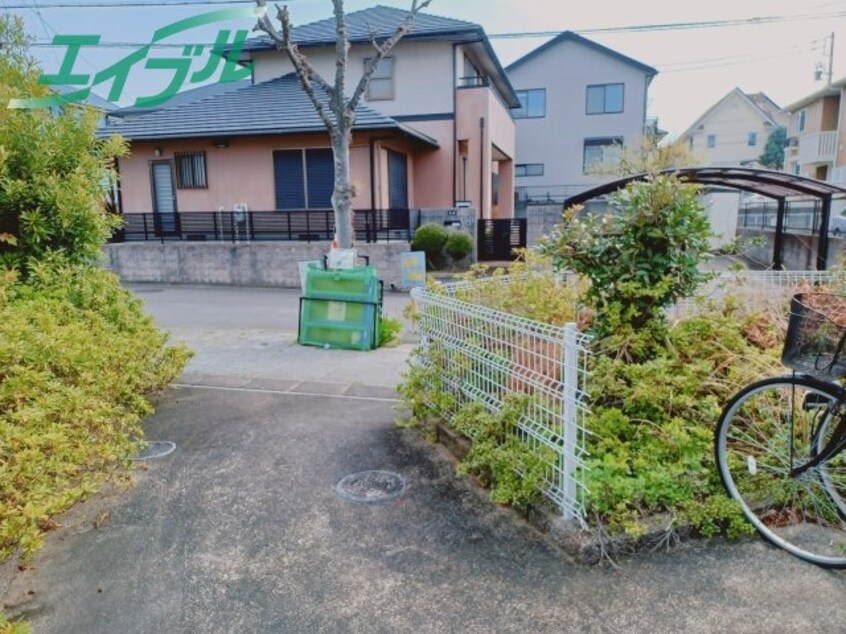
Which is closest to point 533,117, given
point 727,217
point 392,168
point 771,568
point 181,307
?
point 727,217

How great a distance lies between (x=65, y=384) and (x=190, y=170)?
12.3 meters

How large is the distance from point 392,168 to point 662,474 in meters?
12.7

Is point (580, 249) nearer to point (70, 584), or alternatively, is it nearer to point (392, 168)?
point (70, 584)

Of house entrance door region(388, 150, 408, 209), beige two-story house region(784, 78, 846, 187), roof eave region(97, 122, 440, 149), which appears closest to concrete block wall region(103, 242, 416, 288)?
roof eave region(97, 122, 440, 149)

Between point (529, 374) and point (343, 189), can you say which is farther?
point (343, 189)

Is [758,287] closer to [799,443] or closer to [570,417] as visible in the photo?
[799,443]

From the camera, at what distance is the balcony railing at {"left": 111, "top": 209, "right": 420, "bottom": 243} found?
12.9m

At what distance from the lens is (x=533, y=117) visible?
26578 millimetres

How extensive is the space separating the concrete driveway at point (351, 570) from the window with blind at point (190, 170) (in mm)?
12219

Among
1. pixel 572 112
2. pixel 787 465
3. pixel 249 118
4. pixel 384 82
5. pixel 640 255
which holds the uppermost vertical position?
pixel 572 112

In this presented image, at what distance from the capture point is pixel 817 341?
7.89 feet

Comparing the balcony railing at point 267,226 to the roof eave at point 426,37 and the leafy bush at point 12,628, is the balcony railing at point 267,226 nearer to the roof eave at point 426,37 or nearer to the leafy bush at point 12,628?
the roof eave at point 426,37

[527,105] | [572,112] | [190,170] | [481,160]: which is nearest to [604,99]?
[572,112]

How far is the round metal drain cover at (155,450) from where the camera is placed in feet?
12.0
